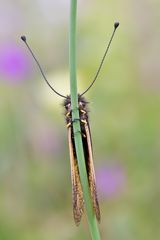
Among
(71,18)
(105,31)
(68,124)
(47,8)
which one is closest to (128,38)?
(105,31)

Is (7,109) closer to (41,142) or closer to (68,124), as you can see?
(41,142)

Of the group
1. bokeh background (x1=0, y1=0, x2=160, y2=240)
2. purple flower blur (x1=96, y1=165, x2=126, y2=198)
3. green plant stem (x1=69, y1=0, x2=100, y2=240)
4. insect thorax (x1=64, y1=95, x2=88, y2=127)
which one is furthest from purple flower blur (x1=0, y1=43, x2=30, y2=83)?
green plant stem (x1=69, y1=0, x2=100, y2=240)

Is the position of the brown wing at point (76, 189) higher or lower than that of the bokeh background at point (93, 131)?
lower

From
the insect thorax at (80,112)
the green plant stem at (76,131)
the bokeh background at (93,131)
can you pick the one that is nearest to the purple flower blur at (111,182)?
the bokeh background at (93,131)

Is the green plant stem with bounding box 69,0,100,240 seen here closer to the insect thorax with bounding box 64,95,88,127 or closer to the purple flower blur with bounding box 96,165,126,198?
the insect thorax with bounding box 64,95,88,127

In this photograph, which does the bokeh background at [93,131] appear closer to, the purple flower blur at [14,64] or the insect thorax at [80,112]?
the purple flower blur at [14,64]

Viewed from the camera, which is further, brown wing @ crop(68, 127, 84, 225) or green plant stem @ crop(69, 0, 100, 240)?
brown wing @ crop(68, 127, 84, 225)

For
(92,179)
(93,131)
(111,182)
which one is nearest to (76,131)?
(92,179)

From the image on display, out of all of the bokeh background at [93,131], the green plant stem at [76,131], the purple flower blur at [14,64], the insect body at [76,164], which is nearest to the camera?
the green plant stem at [76,131]

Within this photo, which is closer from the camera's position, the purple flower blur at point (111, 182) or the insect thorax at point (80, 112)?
the insect thorax at point (80, 112)
